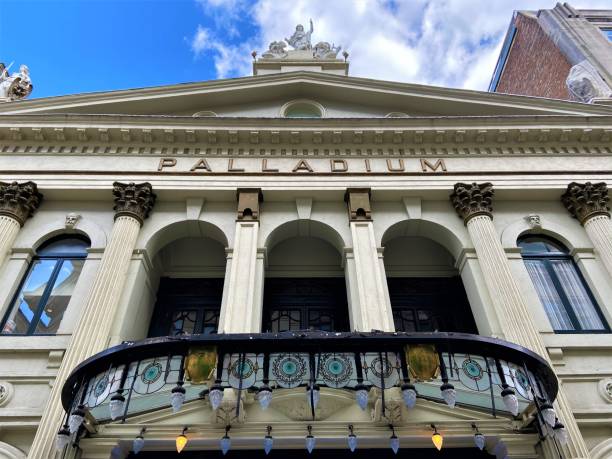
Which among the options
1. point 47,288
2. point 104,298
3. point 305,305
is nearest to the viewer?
point 104,298

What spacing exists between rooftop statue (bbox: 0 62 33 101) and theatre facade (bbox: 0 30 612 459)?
5.71ft

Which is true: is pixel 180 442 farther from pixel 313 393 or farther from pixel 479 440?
pixel 479 440

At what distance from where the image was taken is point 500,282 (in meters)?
10.4

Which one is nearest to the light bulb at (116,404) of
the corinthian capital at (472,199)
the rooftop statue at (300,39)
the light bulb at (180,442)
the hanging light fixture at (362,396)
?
the light bulb at (180,442)

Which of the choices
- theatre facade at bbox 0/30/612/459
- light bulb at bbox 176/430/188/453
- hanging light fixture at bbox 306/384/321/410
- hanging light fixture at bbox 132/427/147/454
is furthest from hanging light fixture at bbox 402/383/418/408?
hanging light fixture at bbox 132/427/147/454

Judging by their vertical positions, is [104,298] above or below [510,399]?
above

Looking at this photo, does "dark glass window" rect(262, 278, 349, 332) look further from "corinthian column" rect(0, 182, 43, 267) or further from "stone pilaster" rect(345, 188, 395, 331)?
"corinthian column" rect(0, 182, 43, 267)

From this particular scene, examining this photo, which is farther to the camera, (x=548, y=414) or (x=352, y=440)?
(x=352, y=440)

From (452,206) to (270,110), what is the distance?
648 centimetres

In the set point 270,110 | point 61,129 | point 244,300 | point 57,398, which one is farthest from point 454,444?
point 61,129

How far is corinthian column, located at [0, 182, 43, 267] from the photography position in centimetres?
1138

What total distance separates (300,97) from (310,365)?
1026cm

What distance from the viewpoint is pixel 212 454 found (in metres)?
8.16

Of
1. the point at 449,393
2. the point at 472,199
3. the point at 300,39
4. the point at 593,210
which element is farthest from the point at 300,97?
the point at 449,393
